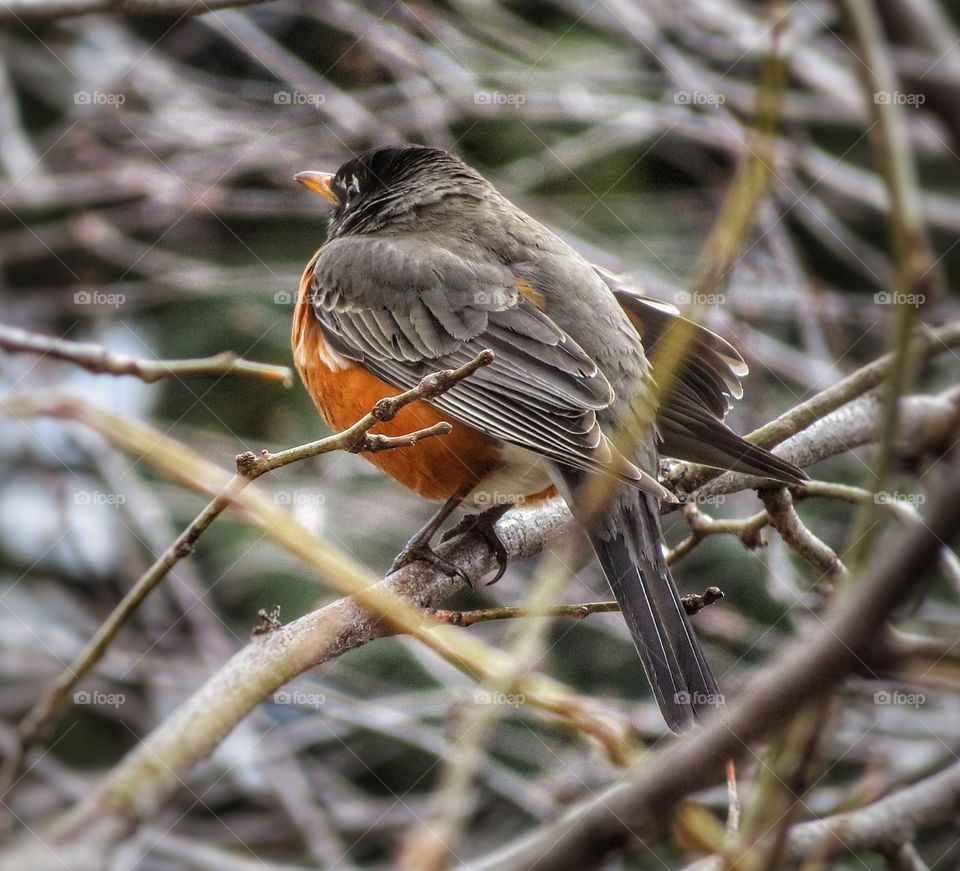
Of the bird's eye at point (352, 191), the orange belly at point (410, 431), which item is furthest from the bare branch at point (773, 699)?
the bird's eye at point (352, 191)

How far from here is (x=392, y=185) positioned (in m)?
4.26

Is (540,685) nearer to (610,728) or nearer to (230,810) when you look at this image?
(610,728)

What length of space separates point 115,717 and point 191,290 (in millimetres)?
2131

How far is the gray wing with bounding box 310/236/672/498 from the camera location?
121 inches

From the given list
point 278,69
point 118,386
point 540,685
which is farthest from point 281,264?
point 540,685

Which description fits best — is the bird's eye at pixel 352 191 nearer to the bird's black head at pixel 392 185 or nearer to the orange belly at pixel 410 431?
the bird's black head at pixel 392 185

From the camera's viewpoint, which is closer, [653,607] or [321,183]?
[653,607]

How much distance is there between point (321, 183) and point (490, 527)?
1.95 m

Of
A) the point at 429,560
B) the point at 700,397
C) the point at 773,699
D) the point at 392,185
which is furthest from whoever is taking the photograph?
the point at 392,185

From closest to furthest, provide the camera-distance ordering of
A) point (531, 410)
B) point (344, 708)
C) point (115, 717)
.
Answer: point (531, 410)
point (344, 708)
point (115, 717)

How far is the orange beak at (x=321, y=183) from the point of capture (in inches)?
179

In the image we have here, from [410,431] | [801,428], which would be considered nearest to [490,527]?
[410,431]

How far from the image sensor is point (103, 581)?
18.8 ft

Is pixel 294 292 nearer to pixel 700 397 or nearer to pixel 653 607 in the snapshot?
pixel 700 397
